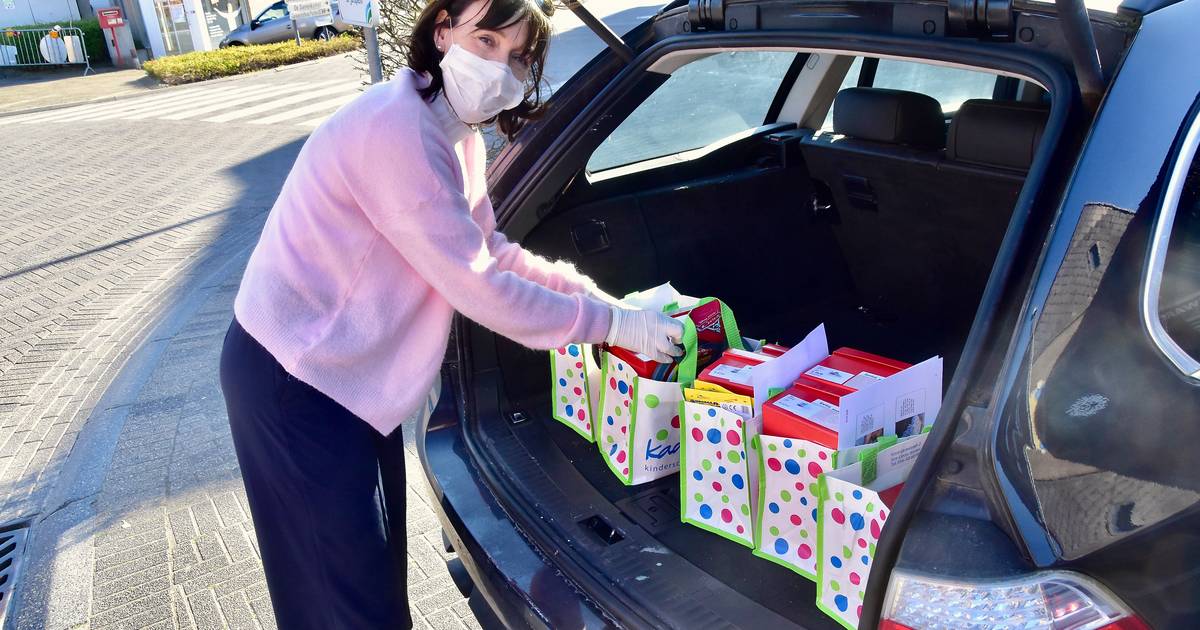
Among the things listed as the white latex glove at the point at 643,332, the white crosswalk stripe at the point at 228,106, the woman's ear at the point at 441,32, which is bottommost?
the white crosswalk stripe at the point at 228,106

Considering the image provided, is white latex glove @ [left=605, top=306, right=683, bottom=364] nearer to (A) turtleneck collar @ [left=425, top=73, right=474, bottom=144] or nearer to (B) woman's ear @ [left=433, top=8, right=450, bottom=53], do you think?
(A) turtleneck collar @ [left=425, top=73, right=474, bottom=144]

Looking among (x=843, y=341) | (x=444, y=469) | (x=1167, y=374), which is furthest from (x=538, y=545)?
(x=843, y=341)

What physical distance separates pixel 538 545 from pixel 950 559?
0.95 m

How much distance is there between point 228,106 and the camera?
1345 cm

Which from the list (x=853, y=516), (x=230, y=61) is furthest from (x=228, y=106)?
(x=853, y=516)

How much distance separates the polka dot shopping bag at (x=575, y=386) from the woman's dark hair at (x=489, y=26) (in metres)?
0.68

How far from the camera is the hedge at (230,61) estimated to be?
54.1ft

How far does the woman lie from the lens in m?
1.71

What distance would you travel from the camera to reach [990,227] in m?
2.81

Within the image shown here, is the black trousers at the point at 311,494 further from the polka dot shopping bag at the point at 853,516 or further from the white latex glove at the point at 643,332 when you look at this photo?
the polka dot shopping bag at the point at 853,516

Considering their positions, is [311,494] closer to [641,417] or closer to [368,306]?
[368,306]

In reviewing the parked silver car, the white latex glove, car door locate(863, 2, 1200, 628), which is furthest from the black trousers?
the parked silver car

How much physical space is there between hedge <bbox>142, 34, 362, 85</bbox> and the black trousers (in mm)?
15091

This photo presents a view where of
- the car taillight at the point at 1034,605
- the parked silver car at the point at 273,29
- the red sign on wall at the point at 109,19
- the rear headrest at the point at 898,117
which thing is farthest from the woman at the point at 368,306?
the red sign on wall at the point at 109,19
